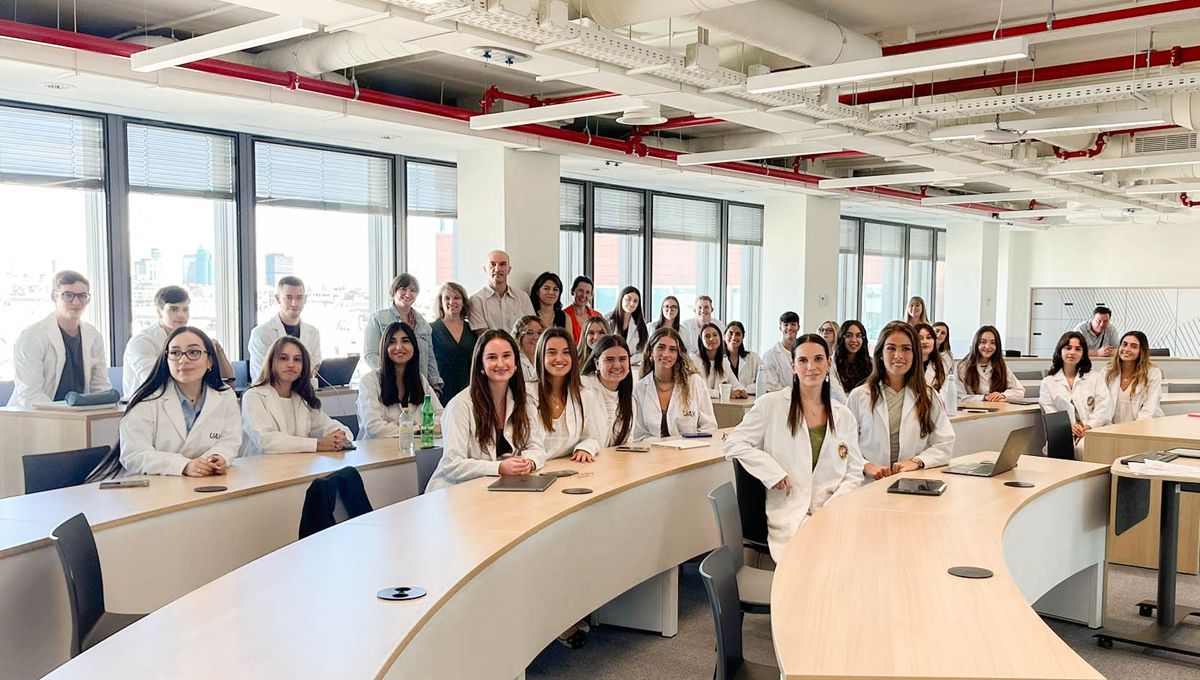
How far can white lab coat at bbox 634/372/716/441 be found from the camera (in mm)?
5449

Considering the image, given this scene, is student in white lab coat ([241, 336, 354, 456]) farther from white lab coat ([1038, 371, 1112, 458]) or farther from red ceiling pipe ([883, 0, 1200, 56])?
white lab coat ([1038, 371, 1112, 458])

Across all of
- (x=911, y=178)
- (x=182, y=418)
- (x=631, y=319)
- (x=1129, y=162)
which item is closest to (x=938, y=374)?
(x=631, y=319)

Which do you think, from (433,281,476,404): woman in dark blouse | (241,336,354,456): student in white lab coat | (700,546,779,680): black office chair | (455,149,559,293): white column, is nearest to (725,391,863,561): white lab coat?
(700,546,779,680): black office chair

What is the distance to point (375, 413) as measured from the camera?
529 cm

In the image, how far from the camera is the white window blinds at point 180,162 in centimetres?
727

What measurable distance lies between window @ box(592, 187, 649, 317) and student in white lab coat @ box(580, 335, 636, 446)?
6.05 m

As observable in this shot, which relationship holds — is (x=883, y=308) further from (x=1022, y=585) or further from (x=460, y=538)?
(x=460, y=538)

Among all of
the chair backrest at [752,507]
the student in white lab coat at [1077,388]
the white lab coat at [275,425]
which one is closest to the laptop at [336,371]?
the white lab coat at [275,425]

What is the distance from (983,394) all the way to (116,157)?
22.4ft


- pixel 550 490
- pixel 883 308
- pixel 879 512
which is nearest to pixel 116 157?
pixel 550 490

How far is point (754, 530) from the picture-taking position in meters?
3.97

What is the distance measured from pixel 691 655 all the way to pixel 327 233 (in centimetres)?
575

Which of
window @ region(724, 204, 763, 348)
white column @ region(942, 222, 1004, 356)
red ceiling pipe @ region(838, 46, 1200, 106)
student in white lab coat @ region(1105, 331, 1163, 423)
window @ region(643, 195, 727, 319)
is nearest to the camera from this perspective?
red ceiling pipe @ region(838, 46, 1200, 106)

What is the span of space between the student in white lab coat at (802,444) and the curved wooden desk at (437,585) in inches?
16.8
